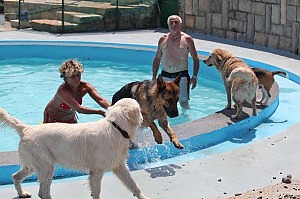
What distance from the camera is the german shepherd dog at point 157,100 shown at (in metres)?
6.36

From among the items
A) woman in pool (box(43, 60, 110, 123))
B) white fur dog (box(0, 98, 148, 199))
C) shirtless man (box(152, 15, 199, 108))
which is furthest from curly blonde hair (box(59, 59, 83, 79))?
shirtless man (box(152, 15, 199, 108))

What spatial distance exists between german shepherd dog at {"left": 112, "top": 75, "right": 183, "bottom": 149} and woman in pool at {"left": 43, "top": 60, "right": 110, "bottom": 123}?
54cm

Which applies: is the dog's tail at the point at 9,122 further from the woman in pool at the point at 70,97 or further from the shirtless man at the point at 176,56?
the shirtless man at the point at 176,56

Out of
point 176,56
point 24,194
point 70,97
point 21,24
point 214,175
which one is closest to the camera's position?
point 24,194

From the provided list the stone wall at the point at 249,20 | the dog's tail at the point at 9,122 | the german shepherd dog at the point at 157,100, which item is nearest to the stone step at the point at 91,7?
the stone wall at the point at 249,20

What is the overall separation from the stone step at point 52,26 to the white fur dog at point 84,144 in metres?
12.5

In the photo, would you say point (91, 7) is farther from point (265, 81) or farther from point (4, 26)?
point (265, 81)

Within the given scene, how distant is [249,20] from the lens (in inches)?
606

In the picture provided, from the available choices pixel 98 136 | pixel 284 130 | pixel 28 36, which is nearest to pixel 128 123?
pixel 98 136

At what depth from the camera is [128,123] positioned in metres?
Result: 5.19

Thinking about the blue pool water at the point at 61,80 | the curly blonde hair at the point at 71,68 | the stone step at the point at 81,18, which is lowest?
the blue pool water at the point at 61,80

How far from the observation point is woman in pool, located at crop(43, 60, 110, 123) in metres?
6.09

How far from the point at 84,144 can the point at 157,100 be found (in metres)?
1.50

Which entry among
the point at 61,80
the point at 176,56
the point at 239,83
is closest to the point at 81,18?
the point at 61,80
